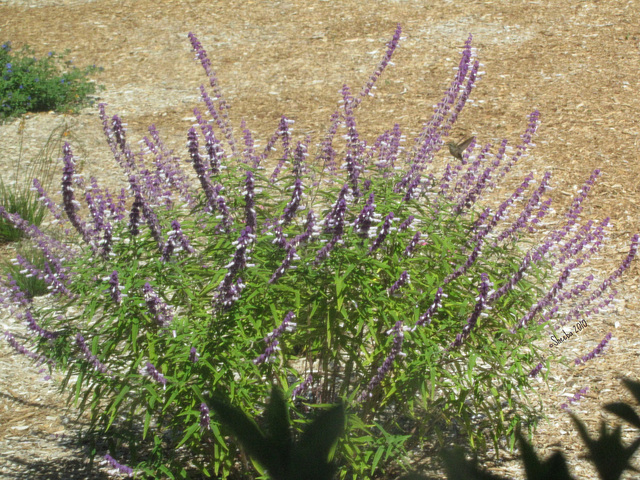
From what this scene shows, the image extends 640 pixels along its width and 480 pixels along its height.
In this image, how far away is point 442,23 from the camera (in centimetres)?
1146

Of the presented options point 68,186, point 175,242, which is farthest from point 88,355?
point 68,186

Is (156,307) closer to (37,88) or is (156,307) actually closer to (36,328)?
(36,328)

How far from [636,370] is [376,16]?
29.7 feet

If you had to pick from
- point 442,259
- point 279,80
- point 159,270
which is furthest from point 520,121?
point 159,270

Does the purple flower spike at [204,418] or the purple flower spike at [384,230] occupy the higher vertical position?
the purple flower spike at [384,230]

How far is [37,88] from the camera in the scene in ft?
32.2

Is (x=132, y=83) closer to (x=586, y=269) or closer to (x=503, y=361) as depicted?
(x=586, y=269)

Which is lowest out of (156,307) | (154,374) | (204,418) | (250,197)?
(204,418)

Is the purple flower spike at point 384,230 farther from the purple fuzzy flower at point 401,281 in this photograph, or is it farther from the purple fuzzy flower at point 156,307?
the purple fuzzy flower at point 156,307

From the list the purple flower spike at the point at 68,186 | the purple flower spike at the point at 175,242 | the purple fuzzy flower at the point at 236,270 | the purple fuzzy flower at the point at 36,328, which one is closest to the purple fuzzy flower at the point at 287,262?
the purple fuzzy flower at the point at 236,270

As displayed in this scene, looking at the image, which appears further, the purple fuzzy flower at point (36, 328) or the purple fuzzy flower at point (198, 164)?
the purple fuzzy flower at point (36, 328)

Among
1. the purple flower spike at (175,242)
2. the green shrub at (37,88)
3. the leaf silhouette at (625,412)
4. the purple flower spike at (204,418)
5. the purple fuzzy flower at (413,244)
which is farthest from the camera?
the green shrub at (37,88)

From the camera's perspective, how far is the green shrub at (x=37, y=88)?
9.67 meters

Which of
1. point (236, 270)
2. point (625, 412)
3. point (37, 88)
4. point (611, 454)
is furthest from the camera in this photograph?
point (37, 88)
